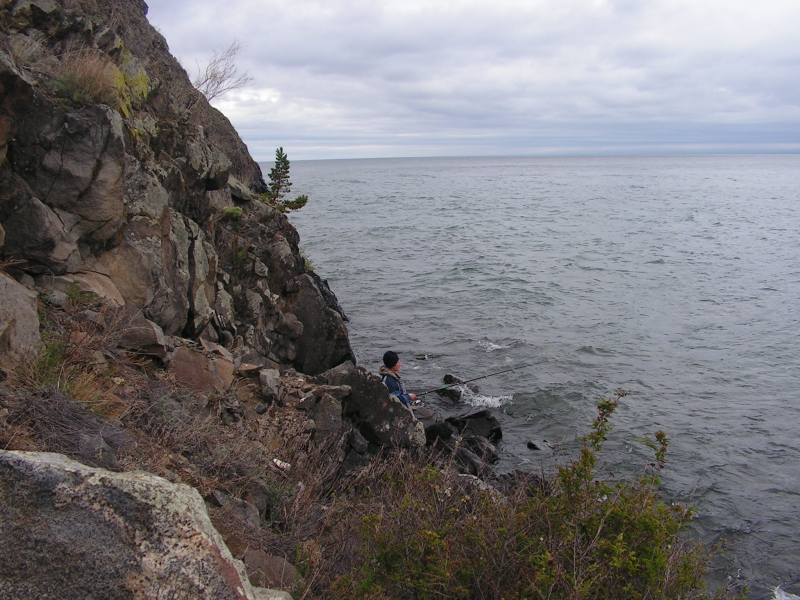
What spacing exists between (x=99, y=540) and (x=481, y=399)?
12459 mm

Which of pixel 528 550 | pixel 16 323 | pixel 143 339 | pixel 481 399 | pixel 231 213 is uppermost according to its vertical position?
pixel 231 213

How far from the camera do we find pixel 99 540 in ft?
10.2

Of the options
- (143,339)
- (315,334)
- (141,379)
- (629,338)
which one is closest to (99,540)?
(141,379)

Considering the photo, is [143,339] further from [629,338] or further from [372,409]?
[629,338]

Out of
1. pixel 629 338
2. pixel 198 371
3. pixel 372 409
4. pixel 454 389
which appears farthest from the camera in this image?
pixel 629 338

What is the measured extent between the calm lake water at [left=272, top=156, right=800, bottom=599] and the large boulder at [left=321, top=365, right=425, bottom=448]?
11.7 ft

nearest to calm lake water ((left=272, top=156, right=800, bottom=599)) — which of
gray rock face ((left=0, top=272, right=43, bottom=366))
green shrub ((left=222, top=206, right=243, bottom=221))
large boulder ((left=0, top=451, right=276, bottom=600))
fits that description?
green shrub ((left=222, top=206, right=243, bottom=221))

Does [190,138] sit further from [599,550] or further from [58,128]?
[599,550]

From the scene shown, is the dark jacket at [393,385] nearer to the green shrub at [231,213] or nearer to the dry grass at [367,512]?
the dry grass at [367,512]

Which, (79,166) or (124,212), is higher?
(79,166)

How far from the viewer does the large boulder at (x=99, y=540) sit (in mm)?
3039

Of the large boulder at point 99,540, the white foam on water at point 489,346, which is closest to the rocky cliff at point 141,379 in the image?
the large boulder at point 99,540

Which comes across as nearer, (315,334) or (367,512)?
(367,512)

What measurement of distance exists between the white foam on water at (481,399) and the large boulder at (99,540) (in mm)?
11741
